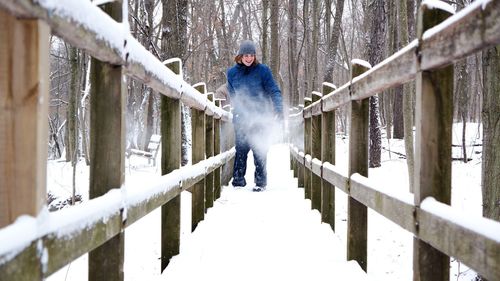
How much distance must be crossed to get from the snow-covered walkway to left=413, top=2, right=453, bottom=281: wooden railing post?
106cm

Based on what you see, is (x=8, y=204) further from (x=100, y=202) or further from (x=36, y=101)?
(x=100, y=202)

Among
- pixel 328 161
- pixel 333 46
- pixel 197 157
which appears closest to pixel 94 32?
pixel 197 157

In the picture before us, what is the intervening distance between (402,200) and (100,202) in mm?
1356

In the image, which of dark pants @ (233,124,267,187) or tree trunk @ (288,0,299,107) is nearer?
dark pants @ (233,124,267,187)

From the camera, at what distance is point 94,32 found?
1.66 metres

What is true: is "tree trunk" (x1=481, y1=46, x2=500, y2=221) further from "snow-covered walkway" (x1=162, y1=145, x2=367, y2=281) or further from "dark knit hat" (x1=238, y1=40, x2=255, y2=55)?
"dark knit hat" (x1=238, y1=40, x2=255, y2=55)

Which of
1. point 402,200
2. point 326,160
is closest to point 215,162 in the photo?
point 326,160

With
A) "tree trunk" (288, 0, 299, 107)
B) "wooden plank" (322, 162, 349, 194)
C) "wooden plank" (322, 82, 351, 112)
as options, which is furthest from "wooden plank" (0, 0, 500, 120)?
"tree trunk" (288, 0, 299, 107)

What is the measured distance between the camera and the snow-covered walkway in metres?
3.11

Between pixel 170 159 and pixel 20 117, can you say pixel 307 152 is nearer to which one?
pixel 170 159

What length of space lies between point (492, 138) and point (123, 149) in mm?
3450

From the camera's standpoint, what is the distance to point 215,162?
19.3 feet

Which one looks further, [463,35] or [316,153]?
[316,153]

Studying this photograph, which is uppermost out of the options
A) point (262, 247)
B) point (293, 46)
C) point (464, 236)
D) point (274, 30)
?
point (293, 46)
